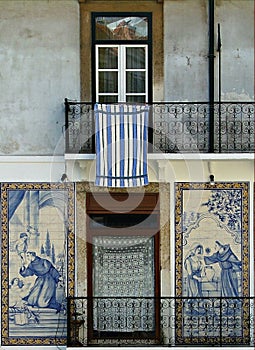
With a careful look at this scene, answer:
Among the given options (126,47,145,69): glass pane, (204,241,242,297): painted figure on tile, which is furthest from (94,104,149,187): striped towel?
(204,241,242,297): painted figure on tile

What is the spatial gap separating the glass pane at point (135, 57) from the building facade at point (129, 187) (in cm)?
2

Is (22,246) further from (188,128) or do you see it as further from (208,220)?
(188,128)

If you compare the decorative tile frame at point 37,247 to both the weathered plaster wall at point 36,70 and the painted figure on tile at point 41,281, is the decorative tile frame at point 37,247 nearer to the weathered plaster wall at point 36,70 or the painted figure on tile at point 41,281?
the painted figure on tile at point 41,281

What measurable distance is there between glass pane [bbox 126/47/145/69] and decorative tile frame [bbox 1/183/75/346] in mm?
2122

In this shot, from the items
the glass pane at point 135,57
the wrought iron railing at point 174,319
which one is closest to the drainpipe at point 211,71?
the glass pane at point 135,57

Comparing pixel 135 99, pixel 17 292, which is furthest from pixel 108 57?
pixel 17 292

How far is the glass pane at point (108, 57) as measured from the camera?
36.5 ft

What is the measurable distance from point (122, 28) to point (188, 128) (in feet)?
6.10

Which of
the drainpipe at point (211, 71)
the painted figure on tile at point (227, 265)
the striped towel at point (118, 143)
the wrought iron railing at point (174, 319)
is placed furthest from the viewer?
the painted figure on tile at point (227, 265)

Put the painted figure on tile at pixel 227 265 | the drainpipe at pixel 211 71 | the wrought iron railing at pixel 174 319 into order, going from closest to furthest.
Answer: the drainpipe at pixel 211 71 < the wrought iron railing at pixel 174 319 < the painted figure on tile at pixel 227 265

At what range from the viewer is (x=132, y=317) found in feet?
36.2

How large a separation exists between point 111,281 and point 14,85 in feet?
11.1

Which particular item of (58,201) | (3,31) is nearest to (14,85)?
(3,31)

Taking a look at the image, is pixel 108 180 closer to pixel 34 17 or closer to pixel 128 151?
pixel 128 151
